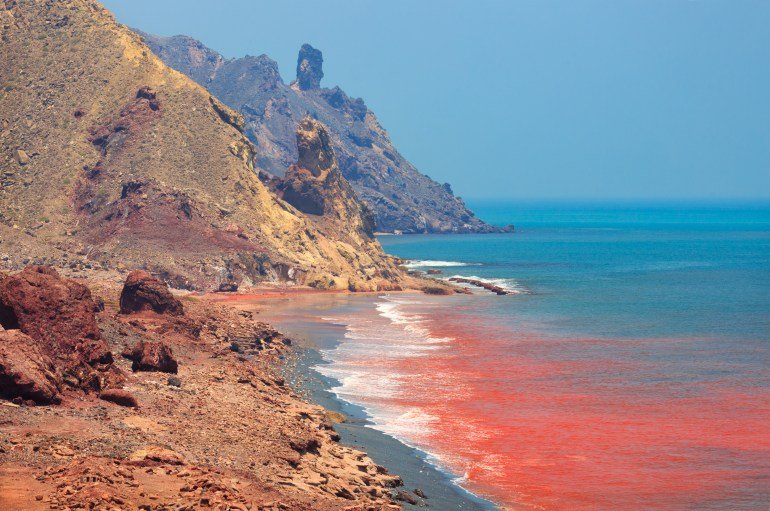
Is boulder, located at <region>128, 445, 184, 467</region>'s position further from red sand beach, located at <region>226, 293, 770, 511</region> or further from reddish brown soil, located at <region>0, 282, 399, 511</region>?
red sand beach, located at <region>226, 293, 770, 511</region>

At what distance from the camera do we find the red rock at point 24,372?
25.0 meters

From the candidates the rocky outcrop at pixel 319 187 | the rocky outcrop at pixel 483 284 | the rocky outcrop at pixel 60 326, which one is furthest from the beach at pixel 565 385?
the rocky outcrop at pixel 319 187

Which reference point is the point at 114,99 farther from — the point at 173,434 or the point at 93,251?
the point at 173,434

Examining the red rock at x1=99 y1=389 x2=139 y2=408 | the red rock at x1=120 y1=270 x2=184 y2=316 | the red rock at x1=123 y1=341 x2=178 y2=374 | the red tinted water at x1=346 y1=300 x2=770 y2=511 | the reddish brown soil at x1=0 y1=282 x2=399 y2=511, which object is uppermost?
the red rock at x1=120 y1=270 x2=184 y2=316

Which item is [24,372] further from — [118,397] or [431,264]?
[431,264]

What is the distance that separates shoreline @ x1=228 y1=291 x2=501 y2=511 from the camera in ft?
90.1

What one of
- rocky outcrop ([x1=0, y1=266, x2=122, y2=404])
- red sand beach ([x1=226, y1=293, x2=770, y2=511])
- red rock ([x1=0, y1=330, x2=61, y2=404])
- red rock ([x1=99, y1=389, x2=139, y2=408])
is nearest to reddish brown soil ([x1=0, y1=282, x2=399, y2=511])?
red rock ([x1=99, y1=389, x2=139, y2=408])

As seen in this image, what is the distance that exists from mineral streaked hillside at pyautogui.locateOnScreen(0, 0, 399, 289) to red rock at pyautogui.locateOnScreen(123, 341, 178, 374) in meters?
44.3

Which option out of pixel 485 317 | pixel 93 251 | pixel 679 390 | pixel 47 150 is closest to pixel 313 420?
pixel 679 390

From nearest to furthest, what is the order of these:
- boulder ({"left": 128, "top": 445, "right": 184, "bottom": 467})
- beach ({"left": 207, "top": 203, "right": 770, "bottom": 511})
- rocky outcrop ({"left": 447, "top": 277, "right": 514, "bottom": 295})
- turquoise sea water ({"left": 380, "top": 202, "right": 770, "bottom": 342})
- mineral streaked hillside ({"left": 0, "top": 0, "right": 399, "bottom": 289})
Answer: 1. boulder ({"left": 128, "top": 445, "right": 184, "bottom": 467})
2. beach ({"left": 207, "top": 203, "right": 770, "bottom": 511})
3. turquoise sea water ({"left": 380, "top": 202, "right": 770, "bottom": 342})
4. mineral streaked hillside ({"left": 0, "top": 0, "right": 399, "bottom": 289})
5. rocky outcrop ({"left": 447, "top": 277, "right": 514, "bottom": 295})

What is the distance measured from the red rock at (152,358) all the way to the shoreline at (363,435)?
5.67 meters

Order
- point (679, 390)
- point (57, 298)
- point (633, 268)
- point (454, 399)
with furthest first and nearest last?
1. point (633, 268)
2. point (679, 390)
3. point (454, 399)
4. point (57, 298)

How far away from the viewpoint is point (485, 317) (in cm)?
7306

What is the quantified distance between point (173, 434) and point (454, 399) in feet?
58.7
